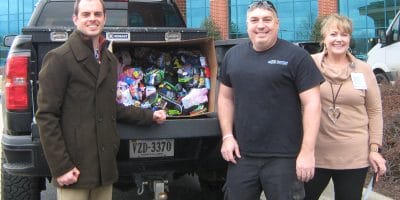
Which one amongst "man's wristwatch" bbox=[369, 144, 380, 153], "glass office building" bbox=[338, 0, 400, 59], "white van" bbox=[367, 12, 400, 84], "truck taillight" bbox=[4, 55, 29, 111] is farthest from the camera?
"glass office building" bbox=[338, 0, 400, 59]

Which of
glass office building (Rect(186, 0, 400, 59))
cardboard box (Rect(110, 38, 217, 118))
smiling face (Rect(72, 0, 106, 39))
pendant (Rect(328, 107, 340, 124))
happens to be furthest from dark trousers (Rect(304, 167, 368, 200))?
glass office building (Rect(186, 0, 400, 59))

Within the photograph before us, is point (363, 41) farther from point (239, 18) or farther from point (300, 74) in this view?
point (300, 74)

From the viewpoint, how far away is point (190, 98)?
175 inches

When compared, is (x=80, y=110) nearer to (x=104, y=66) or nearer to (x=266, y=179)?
(x=104, y=66)

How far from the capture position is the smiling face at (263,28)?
340cm

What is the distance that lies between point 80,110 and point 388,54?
476 inches

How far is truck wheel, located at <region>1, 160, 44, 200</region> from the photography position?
14.8ft

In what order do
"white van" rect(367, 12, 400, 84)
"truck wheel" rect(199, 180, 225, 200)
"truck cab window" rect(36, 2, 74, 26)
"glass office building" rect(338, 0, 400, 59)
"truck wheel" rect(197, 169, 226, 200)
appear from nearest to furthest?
"truck wheel" rect(197, 169, 226, 200) → "truck wheel" rect(199, 180, 225, 200) → "truck cab window" rect(36, 2, 74, 26) → "white van" rect(367, 12, 400, 84) → "glass office building" rect(338, 0, 400, 59)

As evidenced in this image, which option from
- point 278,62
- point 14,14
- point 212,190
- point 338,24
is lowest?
point 212,190

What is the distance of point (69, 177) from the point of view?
3.26 metres

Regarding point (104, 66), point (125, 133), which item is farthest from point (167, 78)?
point (104, 66)

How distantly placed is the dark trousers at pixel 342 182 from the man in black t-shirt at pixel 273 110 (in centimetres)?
36

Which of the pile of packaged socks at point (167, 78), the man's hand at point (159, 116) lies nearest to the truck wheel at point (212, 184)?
the pile of packaged socks at point (167, 78)

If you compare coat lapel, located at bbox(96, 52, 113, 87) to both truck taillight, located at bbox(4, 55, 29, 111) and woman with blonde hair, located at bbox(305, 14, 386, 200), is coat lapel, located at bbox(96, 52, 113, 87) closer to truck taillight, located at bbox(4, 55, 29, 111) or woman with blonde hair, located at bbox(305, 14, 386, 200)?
truck taillight, located at bbox(4, 55, 29, 111)
